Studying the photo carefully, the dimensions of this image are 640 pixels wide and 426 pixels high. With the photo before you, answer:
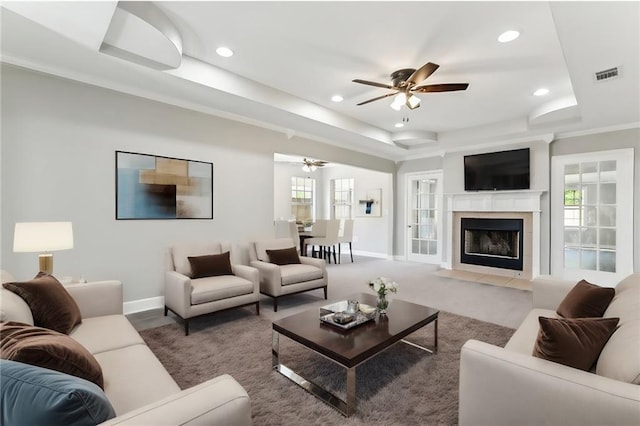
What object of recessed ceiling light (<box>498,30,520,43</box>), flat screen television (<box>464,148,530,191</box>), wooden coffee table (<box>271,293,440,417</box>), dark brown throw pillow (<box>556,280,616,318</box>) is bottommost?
wooden coffee table (<box>271,293,440,417</box>)

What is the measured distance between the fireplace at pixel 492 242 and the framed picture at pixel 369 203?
222cm

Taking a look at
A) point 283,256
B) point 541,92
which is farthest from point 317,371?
point 541,92

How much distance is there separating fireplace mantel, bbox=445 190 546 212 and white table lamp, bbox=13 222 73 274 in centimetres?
615

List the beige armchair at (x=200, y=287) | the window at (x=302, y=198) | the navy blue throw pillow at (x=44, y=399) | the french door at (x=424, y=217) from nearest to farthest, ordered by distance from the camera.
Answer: the navy blue throw pillow at (x=44, y=399) → the beige armchair at (x=200, y=287) → the french door at (x=424, y=217) → the window at (x=302, y=198)

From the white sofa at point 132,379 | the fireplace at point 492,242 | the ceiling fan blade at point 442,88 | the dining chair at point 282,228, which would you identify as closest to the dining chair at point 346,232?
the dining chair at point 282,228

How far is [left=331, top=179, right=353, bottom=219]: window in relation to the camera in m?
8.72

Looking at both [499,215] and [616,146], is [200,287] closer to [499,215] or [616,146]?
[499,215]

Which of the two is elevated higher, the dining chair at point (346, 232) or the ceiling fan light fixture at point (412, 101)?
the ceiling fan light fixture at point (412, 101)

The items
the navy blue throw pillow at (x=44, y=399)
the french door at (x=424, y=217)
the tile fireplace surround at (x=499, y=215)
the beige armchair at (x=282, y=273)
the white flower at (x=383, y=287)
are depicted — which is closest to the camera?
the navy blue throw pillow at (x=44, y=399)

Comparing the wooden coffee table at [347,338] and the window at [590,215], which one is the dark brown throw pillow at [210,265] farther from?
the window at [590,215]

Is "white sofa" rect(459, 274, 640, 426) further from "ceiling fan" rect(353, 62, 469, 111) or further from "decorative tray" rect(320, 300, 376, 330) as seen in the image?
"ceiling fan" rect(353, 62, 469, 111)

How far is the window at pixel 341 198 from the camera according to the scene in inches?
343

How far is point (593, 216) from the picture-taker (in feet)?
16.1

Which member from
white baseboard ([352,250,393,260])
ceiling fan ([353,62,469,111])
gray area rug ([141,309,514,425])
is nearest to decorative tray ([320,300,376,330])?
gray area rug ([141,309,514,425])
